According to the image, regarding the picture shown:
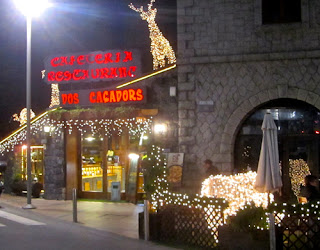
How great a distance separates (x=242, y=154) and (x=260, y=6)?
431cm

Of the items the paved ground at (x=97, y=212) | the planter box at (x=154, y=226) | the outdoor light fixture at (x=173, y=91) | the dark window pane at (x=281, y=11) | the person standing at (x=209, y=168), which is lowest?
the paved ground at (x=97, y=212)

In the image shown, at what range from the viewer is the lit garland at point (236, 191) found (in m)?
10.1

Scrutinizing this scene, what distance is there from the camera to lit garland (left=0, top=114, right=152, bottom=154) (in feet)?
52.6

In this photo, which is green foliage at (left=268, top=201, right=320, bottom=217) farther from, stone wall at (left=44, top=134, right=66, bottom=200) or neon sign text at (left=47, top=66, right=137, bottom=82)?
stone wall at (left=44, top=134, right=66, bottom=200)

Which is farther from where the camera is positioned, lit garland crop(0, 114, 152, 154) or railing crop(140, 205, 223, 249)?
lit garland crop(0, 114, 152, 154)

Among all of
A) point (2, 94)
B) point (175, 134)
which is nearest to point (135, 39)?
point (2, 94)

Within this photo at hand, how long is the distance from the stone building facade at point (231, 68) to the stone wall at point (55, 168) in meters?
5.50

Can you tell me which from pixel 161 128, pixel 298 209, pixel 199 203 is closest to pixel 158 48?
pixel 161 128

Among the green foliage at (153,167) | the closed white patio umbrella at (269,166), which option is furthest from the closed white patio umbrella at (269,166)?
the green foliage at (153,167)

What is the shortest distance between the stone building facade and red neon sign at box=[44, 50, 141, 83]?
2977mm

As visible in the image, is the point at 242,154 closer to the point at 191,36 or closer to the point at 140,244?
the point at 191,36

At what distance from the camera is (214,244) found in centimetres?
920

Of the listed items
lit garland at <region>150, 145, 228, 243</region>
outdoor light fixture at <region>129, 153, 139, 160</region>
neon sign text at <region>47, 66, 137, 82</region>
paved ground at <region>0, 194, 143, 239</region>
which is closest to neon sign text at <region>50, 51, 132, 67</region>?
neon sign text at <region>47, 66, 137, 82</region>

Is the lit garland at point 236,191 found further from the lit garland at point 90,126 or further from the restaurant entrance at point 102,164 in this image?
the restaurant entrance at point 102,164
